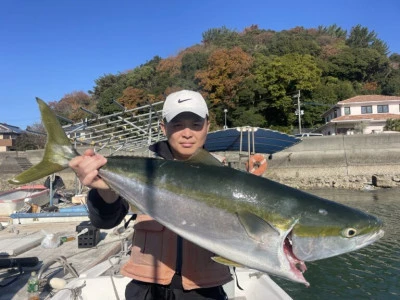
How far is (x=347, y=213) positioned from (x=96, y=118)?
40.6 ft

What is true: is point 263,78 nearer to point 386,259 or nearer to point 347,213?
point 386,259

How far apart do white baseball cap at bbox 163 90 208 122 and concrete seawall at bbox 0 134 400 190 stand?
34.5m

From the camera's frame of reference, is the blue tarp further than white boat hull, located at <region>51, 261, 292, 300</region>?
Yes

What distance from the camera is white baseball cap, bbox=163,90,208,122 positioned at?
8.88ft

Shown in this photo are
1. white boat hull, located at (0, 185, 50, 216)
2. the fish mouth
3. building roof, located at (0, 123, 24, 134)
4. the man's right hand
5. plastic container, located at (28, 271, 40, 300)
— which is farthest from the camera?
building roof, located at (0, 123, 24, 134)

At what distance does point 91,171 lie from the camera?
2.47 m

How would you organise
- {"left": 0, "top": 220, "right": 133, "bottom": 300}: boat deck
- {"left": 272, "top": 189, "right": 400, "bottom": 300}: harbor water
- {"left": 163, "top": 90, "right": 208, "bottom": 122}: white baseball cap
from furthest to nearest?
{"left": 272, "top": 189, "right": 400, "bottom": 300}: harbor water
{"left": 0, "top": 220, "right": 133, "bottom": 300}: boat deck
{"left": 163, "top": 90, "right": 208, "bottom": 122}: white baseball cap

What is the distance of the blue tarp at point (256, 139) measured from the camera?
21406mm

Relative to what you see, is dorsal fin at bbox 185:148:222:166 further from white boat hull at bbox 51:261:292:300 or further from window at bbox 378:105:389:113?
window at bbox 378:105:389:113

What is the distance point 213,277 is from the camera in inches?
101

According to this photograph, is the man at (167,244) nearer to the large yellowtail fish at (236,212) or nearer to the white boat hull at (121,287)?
the large yellowtail fish at (236,212)

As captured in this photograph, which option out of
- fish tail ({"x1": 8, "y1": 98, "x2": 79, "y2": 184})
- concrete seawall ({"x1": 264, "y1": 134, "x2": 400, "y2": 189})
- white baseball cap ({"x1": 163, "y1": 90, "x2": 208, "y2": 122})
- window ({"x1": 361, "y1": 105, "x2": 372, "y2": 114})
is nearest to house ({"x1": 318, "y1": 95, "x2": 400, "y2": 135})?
window ({"x1": 361, "y1": 105, "x2": 372, "y2": 114})

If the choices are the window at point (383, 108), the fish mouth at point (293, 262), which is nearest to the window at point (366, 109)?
the window at point (383, 108)

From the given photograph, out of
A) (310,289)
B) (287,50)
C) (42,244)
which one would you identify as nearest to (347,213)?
(310,289)
